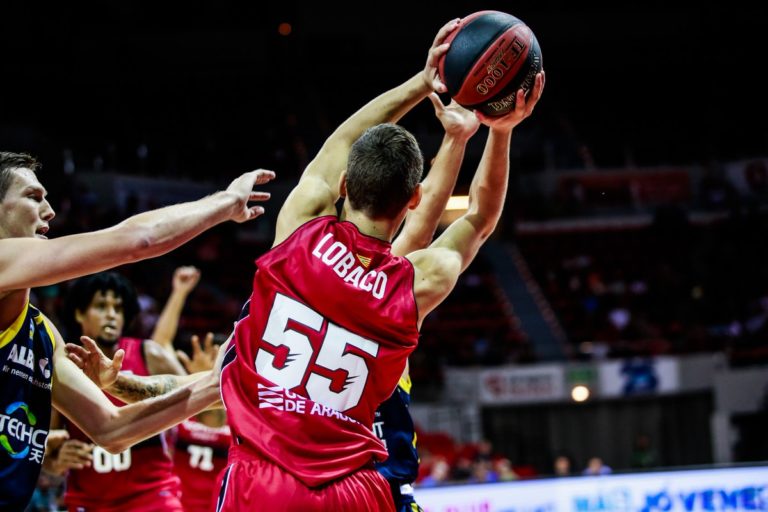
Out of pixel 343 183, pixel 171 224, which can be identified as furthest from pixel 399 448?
pixel 171 224

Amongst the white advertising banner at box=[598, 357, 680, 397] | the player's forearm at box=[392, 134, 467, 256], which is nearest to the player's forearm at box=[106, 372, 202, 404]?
the player's forearm at box=[392, 134, 467, 256]

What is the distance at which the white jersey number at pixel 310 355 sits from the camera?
2842 mm

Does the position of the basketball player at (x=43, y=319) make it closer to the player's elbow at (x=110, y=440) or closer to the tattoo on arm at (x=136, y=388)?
the player's elbow at (x=110, y=440)

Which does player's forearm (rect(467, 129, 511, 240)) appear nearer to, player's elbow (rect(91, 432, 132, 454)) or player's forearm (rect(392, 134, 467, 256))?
player's forearm (rect(392, 134, 467, 256))

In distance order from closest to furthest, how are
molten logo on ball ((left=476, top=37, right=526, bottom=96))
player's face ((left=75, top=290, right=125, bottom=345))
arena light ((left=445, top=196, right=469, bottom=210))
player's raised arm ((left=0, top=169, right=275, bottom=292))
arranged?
player's raised arm ((left=0, top=169, right=275, bottom=292)) → molten logo on ball ((left=476, top=37, right=526, bottom=96)) → player's face ((left=75, top=290, right=125, bottom=345)) → arena light ((left=445, top=196, right=469, bottom=210))

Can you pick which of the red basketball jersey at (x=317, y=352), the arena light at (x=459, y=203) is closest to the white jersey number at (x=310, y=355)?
the red basketball jersey at (x=317, y=352)

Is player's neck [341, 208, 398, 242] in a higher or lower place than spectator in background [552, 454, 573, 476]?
lower

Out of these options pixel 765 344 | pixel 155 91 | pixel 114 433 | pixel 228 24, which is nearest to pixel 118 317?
pixel 114 433

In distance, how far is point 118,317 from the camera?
5.30m

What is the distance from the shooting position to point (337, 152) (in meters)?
3.31

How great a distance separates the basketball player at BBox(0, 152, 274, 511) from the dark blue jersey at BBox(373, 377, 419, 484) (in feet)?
2.22

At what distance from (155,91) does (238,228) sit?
4.67 meters

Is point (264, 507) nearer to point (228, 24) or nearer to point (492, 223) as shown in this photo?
point (492, 223)

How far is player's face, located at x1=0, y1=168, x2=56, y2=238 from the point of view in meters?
2.99
